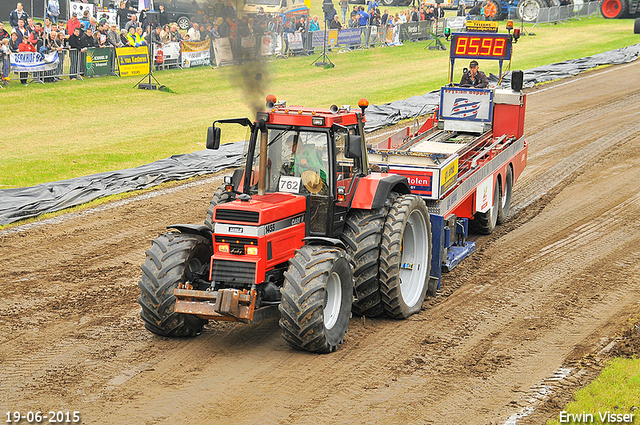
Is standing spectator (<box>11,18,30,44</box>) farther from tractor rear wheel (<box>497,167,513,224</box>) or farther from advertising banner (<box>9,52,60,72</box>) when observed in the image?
tractor rear wheel (<box>497,167,513,224</box>)

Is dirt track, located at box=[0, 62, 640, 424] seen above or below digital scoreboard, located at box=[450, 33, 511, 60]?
below

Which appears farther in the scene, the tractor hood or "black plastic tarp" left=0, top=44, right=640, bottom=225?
"black plastic tarp" left=0, top=44, right=640, bottom=225

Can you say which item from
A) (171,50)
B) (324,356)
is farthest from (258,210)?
(171,50)

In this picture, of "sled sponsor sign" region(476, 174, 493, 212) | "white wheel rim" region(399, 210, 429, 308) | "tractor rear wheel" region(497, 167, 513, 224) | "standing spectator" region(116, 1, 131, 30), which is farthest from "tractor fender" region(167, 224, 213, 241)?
"standing spectator" region(116, 1, 131, 30)

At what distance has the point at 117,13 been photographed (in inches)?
1275

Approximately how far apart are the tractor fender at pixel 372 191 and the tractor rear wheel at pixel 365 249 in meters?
0.13

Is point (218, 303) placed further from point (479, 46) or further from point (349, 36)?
point (349, 36)

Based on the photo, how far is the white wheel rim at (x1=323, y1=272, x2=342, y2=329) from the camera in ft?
25.6

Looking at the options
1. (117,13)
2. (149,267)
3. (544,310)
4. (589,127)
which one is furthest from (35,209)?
(117,13)

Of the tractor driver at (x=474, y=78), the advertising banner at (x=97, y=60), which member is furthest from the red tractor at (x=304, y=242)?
the advertising banner at (x=97, y=60)

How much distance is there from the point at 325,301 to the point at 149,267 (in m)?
1.83

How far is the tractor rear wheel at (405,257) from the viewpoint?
8.44 meters

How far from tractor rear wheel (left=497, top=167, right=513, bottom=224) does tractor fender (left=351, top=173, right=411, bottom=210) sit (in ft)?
15.7

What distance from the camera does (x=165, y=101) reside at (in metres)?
25.3
